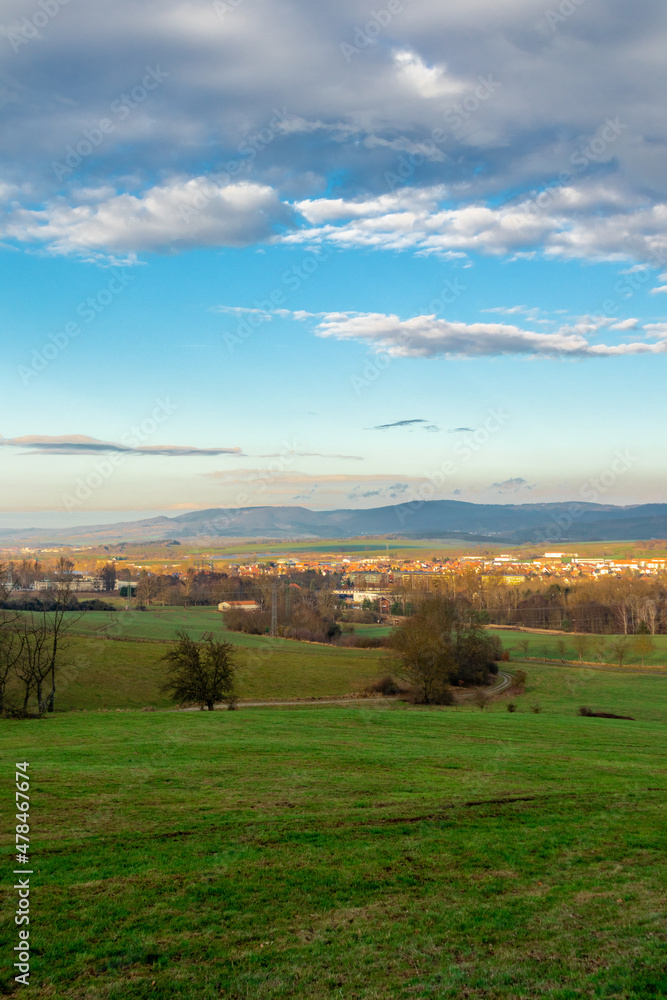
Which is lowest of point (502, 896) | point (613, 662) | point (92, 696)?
point (613, 662)

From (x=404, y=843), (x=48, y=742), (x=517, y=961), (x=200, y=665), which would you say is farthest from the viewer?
(x=200, y=665)

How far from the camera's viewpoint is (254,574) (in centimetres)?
13888

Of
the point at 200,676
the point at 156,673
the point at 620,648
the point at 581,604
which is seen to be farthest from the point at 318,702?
the point at 581,604

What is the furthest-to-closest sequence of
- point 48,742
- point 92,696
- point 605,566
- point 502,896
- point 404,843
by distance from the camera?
point 605,566 → point 92,696 → point 48,742 → point 404,843 → point 502,896

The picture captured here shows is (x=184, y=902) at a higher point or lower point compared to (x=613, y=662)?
higher

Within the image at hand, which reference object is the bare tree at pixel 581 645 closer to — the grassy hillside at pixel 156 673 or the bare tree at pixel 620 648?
the bare tree at pixel 620 648

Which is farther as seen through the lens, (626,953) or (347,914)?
(347,914)

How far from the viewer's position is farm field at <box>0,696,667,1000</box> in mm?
7289

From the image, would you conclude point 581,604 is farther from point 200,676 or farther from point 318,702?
point 200,676

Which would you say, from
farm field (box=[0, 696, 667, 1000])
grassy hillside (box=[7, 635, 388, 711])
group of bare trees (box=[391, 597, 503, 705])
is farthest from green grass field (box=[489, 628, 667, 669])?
farm field (box=[0, 696, 667, 1000])

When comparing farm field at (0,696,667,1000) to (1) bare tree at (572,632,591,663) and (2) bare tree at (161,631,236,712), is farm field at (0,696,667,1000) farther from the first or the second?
(1) bare tree at (572,632,591,663)

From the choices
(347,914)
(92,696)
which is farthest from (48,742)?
(92,696)

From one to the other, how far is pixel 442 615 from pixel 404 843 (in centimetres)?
5290

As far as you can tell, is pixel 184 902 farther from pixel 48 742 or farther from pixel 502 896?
pixel 48 742
